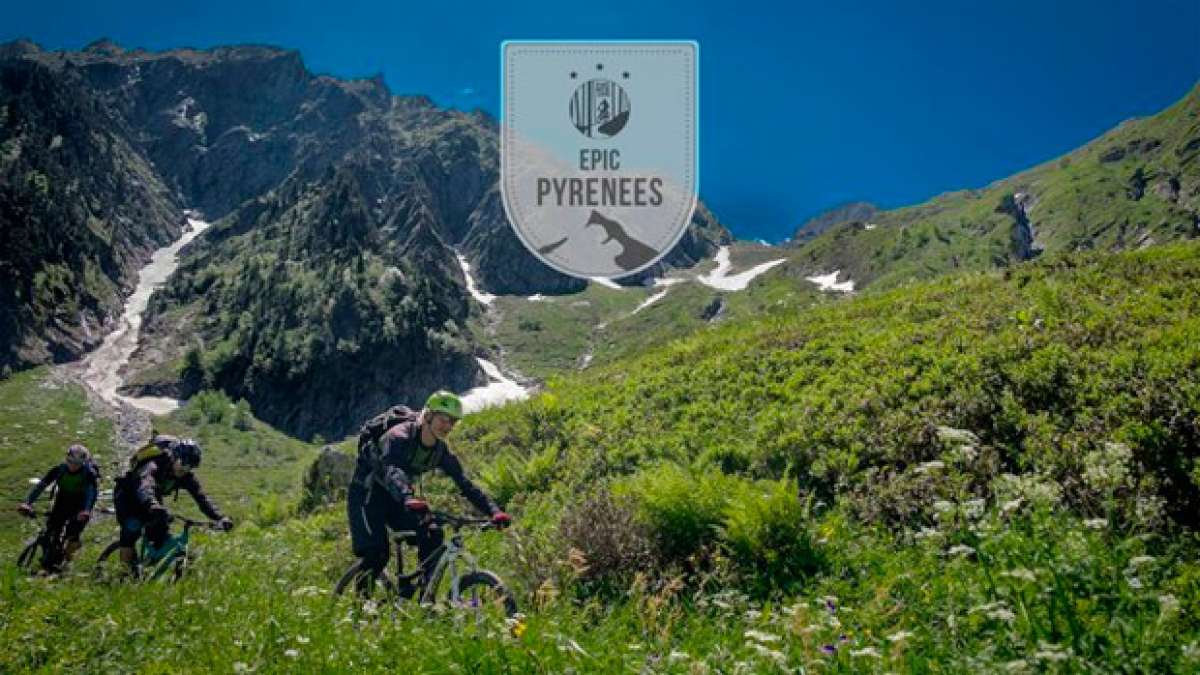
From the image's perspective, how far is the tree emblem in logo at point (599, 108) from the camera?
15.8 m

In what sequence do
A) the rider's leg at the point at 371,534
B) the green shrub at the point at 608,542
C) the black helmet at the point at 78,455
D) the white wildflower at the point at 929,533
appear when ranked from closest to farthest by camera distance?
the white wildflower at the point at 929,533 → the rider's leg at the point at 371,534 → the green shrub at the point at 608,542 → the black helmet at the point at 78,455

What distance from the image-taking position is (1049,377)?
1012 cm

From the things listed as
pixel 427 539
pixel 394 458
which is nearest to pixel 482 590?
pixel 427 539

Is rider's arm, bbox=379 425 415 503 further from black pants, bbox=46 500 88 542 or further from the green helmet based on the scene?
black pants, bbox=46 500 88 542

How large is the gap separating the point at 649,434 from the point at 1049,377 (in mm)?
6483

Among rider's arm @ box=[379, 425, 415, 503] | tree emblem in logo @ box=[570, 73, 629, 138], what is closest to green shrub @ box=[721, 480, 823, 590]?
rider's arm @ box=[379, 425, 415, 503]

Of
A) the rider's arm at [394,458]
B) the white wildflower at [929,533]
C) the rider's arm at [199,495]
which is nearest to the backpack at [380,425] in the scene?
the rider's arm at [394,458]

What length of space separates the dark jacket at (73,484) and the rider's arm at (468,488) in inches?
302

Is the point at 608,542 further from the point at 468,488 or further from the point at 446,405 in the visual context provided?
the point at 446,405

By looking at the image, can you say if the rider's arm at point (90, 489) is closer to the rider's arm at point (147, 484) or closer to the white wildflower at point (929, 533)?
the rider's arm at point (147, 484)

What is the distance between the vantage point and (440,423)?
9.09 m

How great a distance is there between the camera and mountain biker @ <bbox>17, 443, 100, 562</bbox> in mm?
12938

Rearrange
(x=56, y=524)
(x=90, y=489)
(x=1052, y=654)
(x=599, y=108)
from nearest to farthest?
(x=1052, y=654), (x=56, y=524), (x=90, y=489), (x=599, y=108)

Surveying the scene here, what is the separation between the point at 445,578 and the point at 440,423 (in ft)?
5.71
